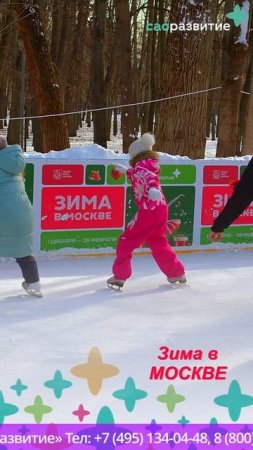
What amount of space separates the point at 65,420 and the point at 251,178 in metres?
1.70

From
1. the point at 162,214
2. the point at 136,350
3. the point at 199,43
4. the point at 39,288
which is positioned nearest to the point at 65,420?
the point at 136,350

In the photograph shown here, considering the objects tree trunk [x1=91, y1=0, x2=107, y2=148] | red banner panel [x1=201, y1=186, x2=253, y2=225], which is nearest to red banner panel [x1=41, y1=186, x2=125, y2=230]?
red banner panel [x1=201, y1=186, x2=253, y2=225]

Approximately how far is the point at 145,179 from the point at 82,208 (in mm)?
1487

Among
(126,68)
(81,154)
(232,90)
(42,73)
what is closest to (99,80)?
(126,68)

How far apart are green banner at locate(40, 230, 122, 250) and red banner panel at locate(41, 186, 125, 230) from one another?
0.06 meters

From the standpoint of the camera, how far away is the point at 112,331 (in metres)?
4.73

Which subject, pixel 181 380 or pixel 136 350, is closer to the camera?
pixel 181 380

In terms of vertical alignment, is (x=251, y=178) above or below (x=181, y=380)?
above

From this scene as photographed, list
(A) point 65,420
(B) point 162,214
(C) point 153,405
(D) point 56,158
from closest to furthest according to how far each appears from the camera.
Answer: (A) point 65,420, (C) point 153,405, (B) point 162,214, (D) point 56,158

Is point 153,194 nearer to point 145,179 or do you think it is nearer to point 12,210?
point 145,179

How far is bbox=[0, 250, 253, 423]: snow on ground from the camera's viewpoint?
3.48 m

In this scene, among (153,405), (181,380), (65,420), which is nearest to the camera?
(65,420)

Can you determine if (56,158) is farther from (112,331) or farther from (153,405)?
(153,405)

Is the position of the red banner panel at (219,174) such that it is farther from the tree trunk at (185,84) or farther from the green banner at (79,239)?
the tree trunk at (185,84)
